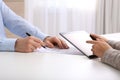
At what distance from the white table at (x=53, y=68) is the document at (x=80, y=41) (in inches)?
2.5

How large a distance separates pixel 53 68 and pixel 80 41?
35 centimetres

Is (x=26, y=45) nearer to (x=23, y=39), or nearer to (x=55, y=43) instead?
(x=23, y=39)

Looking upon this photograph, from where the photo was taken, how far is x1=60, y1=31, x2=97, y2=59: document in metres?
1.04

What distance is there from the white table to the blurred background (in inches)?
76.1

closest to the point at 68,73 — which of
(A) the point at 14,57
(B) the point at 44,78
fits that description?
(B) the point at 44,78

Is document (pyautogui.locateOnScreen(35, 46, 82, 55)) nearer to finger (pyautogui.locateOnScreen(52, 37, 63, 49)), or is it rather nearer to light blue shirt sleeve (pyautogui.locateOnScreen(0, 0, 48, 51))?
finger (pyautogui.locateOnScreen(52, 37, 63, 49))

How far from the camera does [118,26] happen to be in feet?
9.61

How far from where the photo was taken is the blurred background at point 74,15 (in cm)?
286

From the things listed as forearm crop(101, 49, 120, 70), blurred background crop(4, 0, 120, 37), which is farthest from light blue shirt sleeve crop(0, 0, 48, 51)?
blurred background crop(4, 0, 120, 37)

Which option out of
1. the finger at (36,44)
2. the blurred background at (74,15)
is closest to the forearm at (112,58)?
the finger at (36,44)

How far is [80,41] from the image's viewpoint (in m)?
1.12

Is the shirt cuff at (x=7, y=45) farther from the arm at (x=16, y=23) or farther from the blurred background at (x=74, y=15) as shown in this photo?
the blurred background at (x=74, y=15)

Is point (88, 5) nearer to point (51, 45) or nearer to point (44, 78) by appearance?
point (51, 45)

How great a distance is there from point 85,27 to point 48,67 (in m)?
2.21
